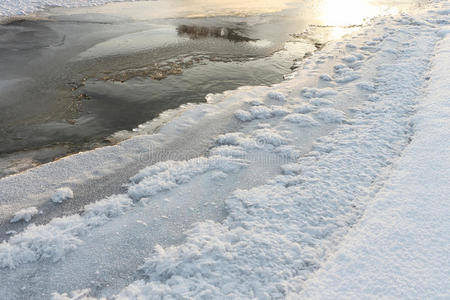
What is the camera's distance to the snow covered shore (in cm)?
268

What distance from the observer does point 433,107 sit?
16.6 ft

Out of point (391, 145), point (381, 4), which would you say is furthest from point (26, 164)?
point (381, 4)

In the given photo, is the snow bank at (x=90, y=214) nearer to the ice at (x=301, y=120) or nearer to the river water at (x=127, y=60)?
the river water at (x=127, y=60)

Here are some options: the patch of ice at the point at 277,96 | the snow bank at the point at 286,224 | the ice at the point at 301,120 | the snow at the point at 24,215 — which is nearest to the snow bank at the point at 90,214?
the snow at the point at 24,215

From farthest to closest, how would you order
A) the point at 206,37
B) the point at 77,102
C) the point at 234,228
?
the point at 206,37 → the point at 77,102 → the point at 234,228

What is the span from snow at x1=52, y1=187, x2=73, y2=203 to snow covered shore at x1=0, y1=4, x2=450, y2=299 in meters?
A: 0.35

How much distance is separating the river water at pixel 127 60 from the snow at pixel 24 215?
985 millimetres

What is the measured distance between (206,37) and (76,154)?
19.3 ft

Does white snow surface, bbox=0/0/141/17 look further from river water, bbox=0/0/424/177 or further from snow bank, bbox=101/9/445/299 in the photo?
snow bank, bbox=101/9/445/299

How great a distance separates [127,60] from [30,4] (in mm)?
6719

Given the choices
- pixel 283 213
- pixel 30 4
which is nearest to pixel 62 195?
pixel 283 213

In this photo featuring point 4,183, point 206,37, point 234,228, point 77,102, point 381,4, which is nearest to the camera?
point 234,228

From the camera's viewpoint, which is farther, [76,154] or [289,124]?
[289,124]

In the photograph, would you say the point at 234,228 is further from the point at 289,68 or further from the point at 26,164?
the point at 289,68
